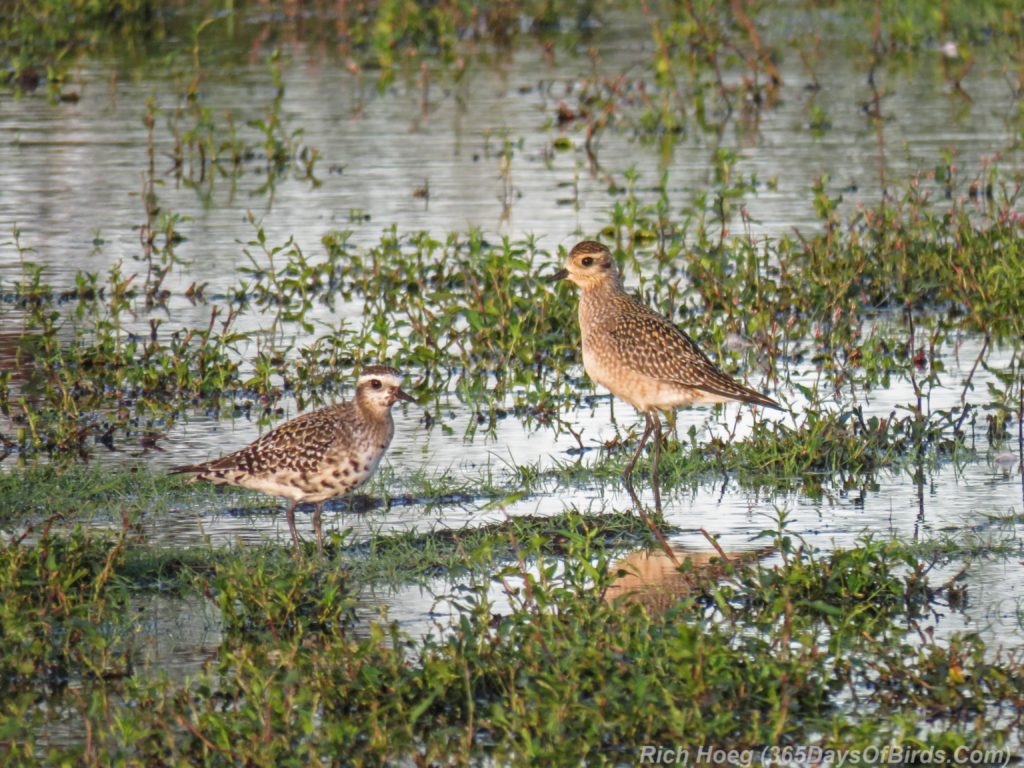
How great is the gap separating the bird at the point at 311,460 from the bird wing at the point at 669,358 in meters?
1.88

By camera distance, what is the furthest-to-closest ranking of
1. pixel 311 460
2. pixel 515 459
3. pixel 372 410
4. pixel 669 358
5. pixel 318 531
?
pixel 515 459
pixel 669 358
pixel 372 410
pixel 311 460
pixel 318 531

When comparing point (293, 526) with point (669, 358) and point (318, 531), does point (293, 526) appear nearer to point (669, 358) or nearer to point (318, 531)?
point (318, 531)

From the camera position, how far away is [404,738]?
670 centimetres

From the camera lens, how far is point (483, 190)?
60.6 ft

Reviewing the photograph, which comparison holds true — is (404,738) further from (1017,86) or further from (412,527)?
(1017,86)

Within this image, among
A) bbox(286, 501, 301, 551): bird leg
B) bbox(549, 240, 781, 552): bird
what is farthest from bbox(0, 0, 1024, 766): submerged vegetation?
bbox(549, 240, 781, 552): bird

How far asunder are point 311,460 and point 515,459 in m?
1.97

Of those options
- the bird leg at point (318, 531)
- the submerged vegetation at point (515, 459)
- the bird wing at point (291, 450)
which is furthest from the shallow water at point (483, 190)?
the bird wing at point (291, 450)

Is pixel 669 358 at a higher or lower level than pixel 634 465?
higher

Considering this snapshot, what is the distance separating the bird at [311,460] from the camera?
9102 millimetres

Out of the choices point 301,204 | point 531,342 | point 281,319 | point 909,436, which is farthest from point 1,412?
point 301,204

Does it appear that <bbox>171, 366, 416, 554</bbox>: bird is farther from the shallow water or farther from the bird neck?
the shallow water

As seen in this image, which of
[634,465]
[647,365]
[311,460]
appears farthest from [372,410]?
[647,365]

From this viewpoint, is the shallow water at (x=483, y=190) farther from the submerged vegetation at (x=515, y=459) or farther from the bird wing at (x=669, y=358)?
the bird wing at (x=669, y=358)
